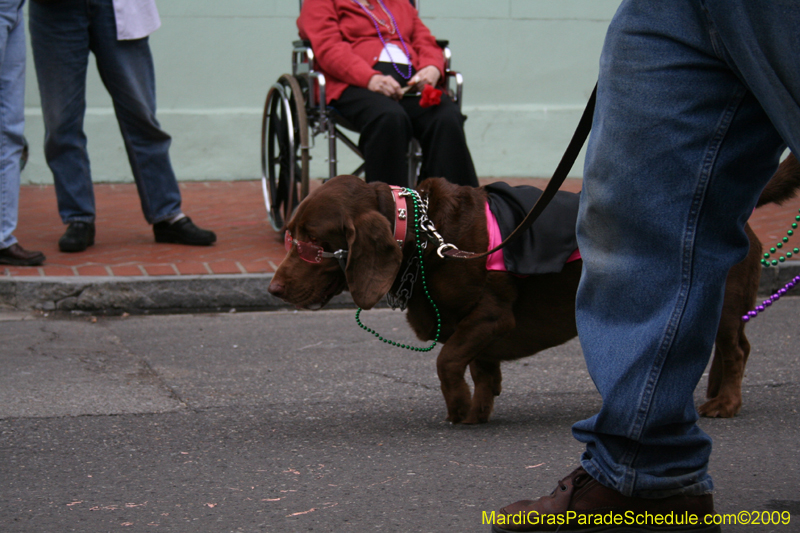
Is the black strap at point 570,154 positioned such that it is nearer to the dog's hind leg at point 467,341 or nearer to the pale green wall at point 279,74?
the dog's hind leg at point 467,341

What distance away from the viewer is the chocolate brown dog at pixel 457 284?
2.73 metres

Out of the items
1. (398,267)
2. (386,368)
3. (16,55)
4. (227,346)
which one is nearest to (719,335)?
(398,267)

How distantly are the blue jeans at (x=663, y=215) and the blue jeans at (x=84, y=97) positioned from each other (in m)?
3.96

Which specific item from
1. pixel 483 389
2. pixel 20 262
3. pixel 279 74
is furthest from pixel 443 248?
pixel 279 74

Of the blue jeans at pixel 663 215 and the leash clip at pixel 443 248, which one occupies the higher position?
the blue jeans at pixel 663 215

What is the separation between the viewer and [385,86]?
16.5ft

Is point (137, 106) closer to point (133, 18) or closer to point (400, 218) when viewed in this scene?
point (133, 18)

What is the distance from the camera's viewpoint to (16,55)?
15.6 ft

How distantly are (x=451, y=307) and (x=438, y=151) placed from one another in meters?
2.24

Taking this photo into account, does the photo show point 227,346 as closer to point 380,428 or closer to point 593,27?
point 380,428

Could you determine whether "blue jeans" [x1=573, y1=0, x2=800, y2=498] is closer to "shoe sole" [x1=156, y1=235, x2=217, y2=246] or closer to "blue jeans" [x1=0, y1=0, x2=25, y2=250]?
"blue jeans" [x1=0, y1=0, x2=25, y2=250]

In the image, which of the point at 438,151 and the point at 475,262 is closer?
the point at 475,262

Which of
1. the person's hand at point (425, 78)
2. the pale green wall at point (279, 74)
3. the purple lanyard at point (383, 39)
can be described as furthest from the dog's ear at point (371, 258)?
the pale green wall at point (279, 74)

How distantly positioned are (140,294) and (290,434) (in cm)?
212
